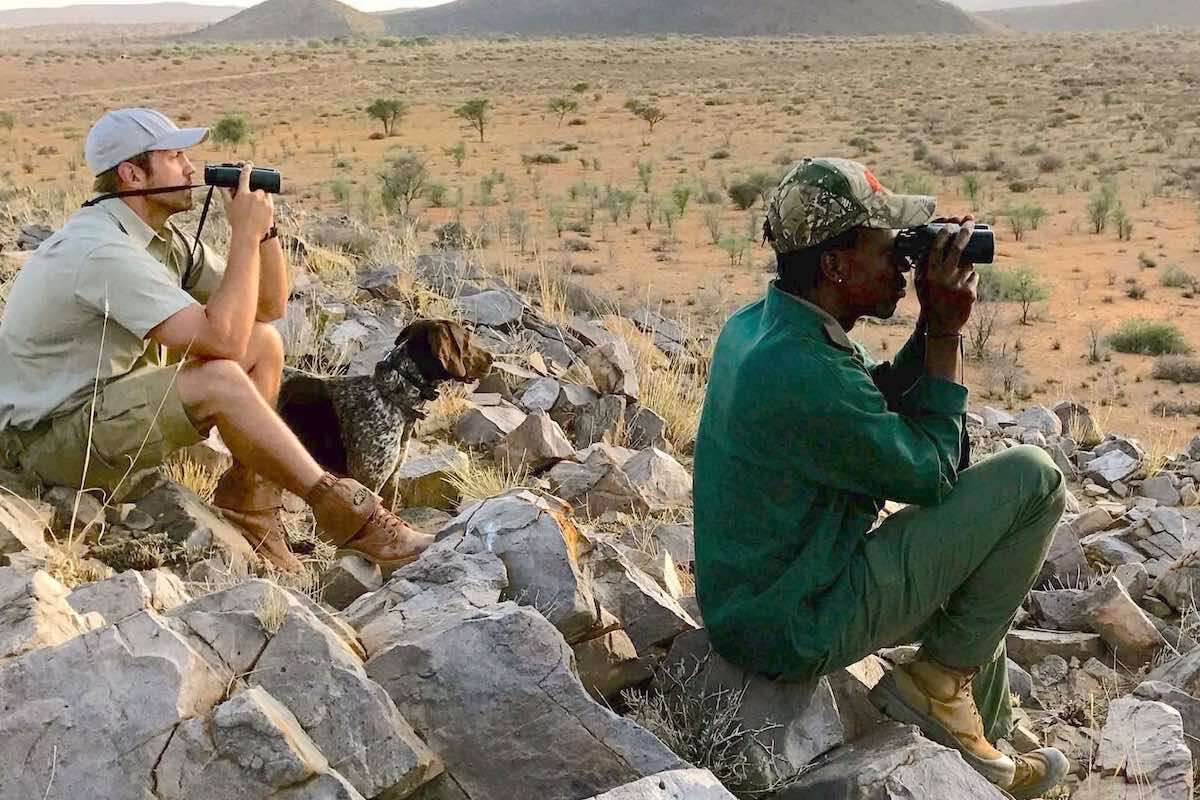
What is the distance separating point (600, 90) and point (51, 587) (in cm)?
3814

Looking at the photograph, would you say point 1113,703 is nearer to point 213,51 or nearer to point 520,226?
point 520,226

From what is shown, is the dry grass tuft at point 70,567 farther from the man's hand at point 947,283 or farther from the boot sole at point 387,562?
the man's hand at point 947,283

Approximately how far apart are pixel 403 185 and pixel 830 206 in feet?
47.5

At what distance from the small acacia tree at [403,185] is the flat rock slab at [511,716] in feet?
40.8

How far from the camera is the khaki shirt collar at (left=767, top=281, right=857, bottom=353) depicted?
2.90 metres

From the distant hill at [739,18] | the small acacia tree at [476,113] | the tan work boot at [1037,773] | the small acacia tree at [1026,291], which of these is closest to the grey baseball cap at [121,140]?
the tan work boot at [1037,773]

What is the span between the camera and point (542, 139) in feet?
89.6

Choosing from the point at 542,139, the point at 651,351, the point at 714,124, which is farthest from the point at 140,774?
the point at 714,124

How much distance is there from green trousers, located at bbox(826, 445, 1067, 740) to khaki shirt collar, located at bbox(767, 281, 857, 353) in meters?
0.48

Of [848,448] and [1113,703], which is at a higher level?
[848,448]

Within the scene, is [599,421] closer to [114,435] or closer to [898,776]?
[114,435]

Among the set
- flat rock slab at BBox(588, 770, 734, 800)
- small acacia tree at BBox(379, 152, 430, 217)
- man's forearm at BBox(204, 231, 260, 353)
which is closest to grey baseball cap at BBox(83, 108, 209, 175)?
man's forearm at BBox(204, 231, 260, 353)

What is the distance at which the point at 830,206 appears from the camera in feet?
9.43

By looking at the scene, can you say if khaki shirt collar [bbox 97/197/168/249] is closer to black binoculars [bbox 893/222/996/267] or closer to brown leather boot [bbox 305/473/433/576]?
brown leather boot [bbox 305/473/433/576]
